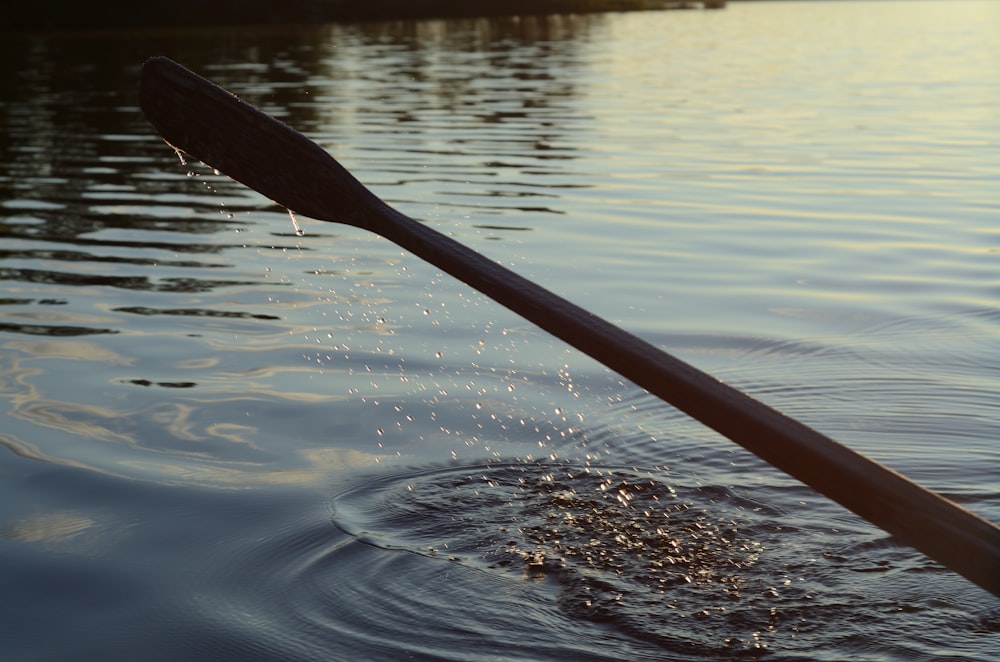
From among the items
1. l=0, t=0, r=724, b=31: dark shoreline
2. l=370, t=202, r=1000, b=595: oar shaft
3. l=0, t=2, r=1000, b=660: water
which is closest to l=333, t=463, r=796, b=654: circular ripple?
l=0, t=2, r=1000, b=660: water

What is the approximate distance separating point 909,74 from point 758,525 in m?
21.7

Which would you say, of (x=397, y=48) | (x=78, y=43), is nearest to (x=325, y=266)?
(x=397, y=48)

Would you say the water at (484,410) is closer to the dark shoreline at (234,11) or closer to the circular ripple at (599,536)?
the circular ripple at (599,536)

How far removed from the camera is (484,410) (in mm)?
5391

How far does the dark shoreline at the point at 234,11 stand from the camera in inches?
1852

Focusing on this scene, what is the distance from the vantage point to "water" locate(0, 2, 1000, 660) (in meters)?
3.59

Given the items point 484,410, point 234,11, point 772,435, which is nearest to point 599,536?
point 484,410

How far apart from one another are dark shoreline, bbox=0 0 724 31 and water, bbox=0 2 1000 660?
3604cm

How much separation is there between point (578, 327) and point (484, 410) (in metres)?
2.60

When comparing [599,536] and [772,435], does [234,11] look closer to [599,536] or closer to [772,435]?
[599,536]

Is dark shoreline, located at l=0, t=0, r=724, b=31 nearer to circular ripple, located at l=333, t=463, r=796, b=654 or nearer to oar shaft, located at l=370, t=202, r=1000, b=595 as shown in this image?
circular ripple, located at l=333, t=463, r=796, b=654

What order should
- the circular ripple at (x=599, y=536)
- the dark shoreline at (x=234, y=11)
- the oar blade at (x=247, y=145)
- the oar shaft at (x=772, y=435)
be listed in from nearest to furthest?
the oar shaft at (x=772, y=435), the oar blade at (x=247, y=145), the circular ripple at (x=599, y=536), the dark shoreline at (x=234, y=11)

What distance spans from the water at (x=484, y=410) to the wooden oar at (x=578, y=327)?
93 cm

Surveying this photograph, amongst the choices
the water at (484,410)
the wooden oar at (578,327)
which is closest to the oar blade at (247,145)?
the wooden oar at (578,327)
